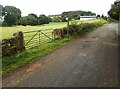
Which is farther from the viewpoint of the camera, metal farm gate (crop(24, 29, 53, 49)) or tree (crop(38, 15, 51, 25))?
tree (crop(38, 15, 51, 25))

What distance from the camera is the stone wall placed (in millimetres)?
10703

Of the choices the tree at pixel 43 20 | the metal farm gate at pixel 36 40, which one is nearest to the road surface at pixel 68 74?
the metal farm gate at pixel 36 40

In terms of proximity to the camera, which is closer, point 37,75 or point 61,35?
point 37,75

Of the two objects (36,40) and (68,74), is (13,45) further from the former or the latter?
(68,74)

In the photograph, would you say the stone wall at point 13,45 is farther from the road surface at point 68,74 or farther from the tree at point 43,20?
the tree at point 43,20

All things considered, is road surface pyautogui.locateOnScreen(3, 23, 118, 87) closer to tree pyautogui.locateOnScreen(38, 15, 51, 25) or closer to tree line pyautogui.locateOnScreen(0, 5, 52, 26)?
tree line pyautogui.locateOnScreen(0, 5, 52, 26)

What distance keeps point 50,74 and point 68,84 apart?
1346 millimetres

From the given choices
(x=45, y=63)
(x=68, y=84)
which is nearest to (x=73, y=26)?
(x=45, y=63)

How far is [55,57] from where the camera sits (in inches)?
437

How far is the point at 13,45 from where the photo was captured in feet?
37.4

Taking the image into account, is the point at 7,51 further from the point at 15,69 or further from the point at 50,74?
the point at 50,74

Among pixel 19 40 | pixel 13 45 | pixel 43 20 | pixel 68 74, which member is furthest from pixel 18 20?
pixel 68 74

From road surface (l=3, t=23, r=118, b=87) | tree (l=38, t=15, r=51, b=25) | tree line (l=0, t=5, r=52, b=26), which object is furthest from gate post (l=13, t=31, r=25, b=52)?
tree (l=38, t=15, r=51, b=25)

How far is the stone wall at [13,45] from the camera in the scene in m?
10.7
